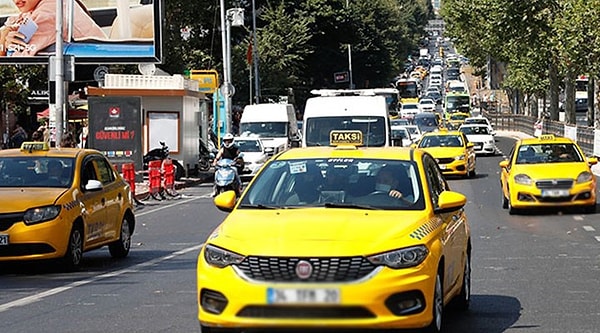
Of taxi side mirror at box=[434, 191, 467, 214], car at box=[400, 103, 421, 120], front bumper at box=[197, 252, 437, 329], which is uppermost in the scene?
car at box=[400, 103, 421, 120]

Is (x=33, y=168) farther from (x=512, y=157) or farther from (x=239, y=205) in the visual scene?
(x=512, y=157)

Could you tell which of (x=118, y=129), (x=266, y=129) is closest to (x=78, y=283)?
(x=118, y=129)

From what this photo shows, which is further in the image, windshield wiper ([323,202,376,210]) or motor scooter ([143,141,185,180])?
motor scooter ([143,141,185,180])

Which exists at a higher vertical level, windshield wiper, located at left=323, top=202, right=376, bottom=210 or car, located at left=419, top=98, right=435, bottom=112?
car, located at left=419, top=98, right=435, bottom=112

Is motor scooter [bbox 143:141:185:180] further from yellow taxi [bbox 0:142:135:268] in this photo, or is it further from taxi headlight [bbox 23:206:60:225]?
taxi headlight [bbox 23:206:60:225]

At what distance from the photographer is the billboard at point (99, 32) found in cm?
4100

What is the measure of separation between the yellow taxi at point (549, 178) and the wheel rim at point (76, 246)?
1053 cm

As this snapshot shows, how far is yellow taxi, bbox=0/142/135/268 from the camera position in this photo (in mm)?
14062

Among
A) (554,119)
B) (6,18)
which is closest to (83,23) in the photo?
(6,18)

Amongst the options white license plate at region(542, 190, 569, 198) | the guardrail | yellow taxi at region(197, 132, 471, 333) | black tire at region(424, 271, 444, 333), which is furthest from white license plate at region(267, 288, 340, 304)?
the guardrail

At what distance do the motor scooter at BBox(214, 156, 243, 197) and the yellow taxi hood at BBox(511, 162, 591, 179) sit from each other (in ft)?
18.9

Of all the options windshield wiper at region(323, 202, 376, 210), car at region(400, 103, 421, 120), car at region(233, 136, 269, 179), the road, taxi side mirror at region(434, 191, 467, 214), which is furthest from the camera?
car at region(400, 103, 421, 120)

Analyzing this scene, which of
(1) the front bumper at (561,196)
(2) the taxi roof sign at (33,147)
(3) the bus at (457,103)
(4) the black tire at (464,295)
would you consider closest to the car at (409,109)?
(3) the bus at (457,103)

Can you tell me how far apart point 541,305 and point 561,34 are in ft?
132
